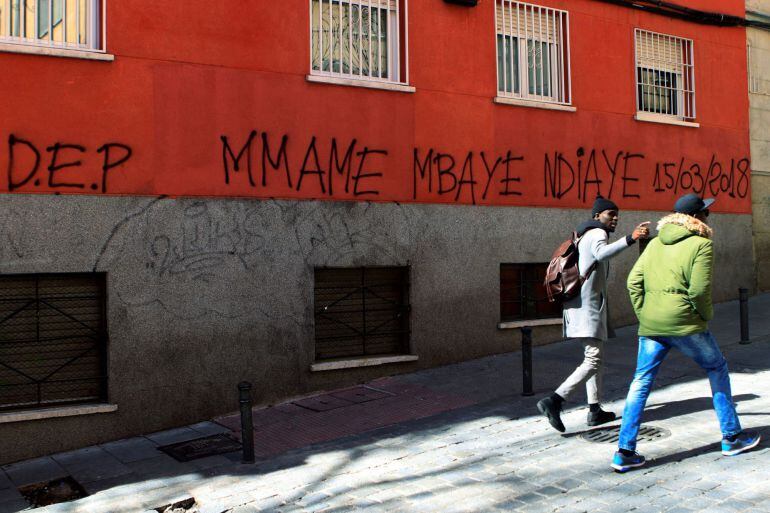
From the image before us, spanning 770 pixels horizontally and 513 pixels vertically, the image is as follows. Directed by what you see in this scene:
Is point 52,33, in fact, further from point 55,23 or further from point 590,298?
point 590,298

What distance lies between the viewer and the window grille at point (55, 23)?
24.9 feet

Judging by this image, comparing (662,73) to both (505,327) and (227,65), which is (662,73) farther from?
(227,65)

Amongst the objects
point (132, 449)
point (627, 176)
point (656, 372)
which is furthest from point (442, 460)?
point (627, 176)

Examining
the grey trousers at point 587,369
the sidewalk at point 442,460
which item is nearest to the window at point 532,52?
the sidewalk at point 442,460

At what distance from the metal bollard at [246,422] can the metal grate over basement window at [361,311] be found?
268 centimetres

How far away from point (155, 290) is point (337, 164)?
2.66 metres

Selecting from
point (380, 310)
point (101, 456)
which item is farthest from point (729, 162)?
point (101, 456)

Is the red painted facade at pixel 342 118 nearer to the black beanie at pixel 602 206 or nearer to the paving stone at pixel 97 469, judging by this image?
the paving stone at pixel 97 469

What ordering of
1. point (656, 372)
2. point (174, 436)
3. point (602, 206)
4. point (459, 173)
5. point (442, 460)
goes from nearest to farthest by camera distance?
1. point (656, 372)
2. point (442, 460)
3. point (602, 206)
4. point (174, 436)
5. point (459, 173)

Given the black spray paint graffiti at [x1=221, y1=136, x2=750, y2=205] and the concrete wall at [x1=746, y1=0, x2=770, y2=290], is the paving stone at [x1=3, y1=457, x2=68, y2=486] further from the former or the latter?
the concrete wall at [x1=746, y1=0, x2=770, y2=290]

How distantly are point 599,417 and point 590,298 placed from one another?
108 cm

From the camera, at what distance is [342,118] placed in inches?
363

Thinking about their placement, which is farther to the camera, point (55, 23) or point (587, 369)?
point (55, 23)

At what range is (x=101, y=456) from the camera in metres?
7.19
